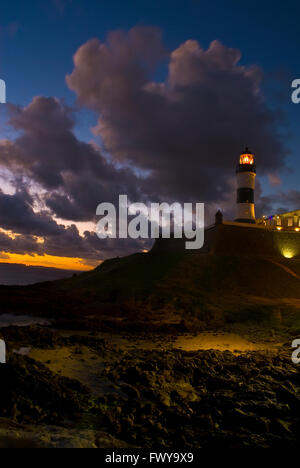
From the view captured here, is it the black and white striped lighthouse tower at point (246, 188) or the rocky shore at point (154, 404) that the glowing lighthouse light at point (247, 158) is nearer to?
A: the black and white striped lighthouse tower at point (246, 188)

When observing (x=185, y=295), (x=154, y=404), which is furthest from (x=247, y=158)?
(x=154, y=404)

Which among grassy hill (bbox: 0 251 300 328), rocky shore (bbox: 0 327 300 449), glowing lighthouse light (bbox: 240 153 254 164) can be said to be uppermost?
glowing lighthouse light (bbox: 240 153 254 164)

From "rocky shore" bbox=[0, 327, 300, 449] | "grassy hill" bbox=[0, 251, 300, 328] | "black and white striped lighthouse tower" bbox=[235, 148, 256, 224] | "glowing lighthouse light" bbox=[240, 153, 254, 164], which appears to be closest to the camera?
"rocky shore" bbox=[0, 327, 300, 449]

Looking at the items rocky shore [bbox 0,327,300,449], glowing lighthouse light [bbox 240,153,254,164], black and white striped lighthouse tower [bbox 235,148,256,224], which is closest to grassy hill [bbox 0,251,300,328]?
rocky shore [bbox 0,327,300,449]

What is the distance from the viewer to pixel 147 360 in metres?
13.1

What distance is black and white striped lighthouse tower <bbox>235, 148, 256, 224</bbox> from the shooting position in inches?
2333

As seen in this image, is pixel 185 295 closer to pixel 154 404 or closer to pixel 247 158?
pixel 154 404

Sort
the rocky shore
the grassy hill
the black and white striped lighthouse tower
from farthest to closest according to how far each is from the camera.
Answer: the black and white striped lighthouse tower
the grassy hill
the rocky shore

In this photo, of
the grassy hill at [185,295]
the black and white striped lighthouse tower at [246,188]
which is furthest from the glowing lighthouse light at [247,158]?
the grassy hill at [185,295]

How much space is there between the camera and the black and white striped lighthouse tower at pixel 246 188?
5925 centimetres

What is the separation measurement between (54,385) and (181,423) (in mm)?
3632

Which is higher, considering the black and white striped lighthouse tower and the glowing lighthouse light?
the glowing lighthouse light

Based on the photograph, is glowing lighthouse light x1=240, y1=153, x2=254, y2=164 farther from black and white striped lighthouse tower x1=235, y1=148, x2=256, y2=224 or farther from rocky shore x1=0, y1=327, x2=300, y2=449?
rocky shore x1=0, y1=327, x2=300, y2=449
